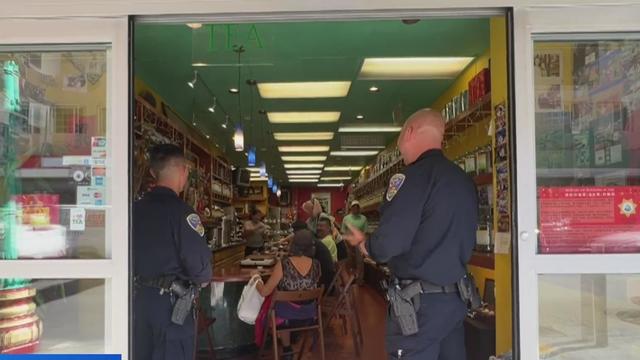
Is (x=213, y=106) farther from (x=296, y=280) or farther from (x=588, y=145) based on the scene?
(x=588, y=145)

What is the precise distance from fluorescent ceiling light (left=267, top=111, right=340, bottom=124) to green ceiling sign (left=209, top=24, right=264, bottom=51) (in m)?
3.59

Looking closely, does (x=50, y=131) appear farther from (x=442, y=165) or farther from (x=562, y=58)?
(x=562, y=58)

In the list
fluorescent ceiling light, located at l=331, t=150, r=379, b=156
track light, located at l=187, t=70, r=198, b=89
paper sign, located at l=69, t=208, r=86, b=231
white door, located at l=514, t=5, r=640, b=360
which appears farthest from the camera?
fluorescent ceiling light, located at l=331, t=150, r=379, b=156

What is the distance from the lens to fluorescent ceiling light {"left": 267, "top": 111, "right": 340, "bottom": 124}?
8.95 metres

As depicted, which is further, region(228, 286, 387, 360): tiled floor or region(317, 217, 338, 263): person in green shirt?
region(317, 217, 338, 263): person in green shirt

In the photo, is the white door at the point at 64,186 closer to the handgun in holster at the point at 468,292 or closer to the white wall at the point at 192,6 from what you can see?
the white wall at the point at 192,6

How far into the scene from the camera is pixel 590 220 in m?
2.54

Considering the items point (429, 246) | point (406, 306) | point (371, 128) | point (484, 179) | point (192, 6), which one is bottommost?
point (406, 306)

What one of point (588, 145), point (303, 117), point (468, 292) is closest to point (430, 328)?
point (468, 292)

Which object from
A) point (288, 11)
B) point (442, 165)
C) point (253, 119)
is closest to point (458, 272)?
point (442, 165)

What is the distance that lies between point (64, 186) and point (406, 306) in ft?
5.44

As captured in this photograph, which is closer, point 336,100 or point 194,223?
point 194,223

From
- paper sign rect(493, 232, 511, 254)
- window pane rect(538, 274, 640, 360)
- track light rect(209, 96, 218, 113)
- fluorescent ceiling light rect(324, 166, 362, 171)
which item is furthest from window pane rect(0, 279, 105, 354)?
fluorescent ceiling light rect(324, 166, 362, 171)

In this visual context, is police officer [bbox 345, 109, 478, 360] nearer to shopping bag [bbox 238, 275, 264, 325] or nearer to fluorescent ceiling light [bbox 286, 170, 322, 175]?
shopping bag [bbox 238, 275, 264, 325]
